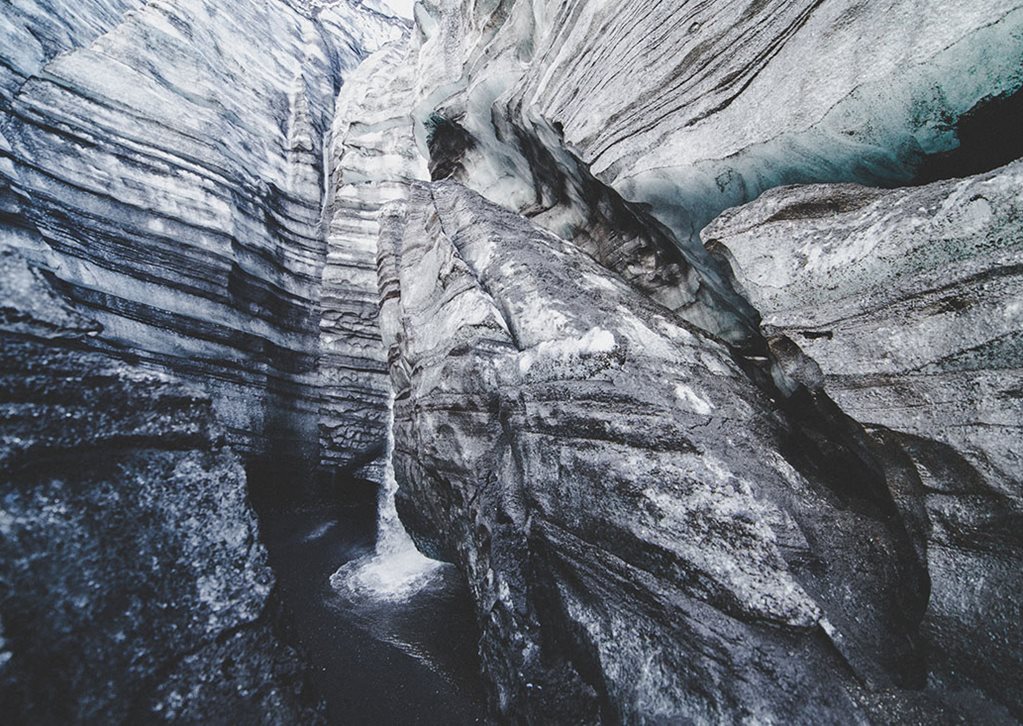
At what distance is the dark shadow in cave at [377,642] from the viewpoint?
392 centimetres

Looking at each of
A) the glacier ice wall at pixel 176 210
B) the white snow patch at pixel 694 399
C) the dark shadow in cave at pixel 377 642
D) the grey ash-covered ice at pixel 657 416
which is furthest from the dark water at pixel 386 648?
the glacier ice wall at pixel 176 210

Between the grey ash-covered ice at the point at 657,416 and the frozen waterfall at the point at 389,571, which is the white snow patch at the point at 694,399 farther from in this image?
the frozen waterfall at the point at 389,571

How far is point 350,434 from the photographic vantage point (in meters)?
9.42

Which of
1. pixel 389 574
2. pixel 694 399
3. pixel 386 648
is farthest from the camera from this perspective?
pixel 389 574

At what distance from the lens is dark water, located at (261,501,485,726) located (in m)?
3.94

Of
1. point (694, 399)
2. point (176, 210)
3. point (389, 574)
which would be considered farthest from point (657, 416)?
point (176, 210)

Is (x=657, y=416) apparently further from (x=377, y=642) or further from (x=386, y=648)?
(x=377, y=642)

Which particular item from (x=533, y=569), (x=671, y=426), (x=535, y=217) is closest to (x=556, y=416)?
(x=671, y=426)

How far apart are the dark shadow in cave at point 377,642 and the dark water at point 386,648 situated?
0.01 meters

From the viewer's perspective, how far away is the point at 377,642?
A: 4891 millimetres

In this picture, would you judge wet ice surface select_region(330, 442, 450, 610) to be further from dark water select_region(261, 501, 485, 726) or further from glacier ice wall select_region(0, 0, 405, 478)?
glacier ice wall select_region(0, 0, 405, 478)

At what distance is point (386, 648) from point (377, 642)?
0.56 ft

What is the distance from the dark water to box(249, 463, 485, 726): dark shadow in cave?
0.01m

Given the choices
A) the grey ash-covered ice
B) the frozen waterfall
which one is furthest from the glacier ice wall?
the frozen waterfall
